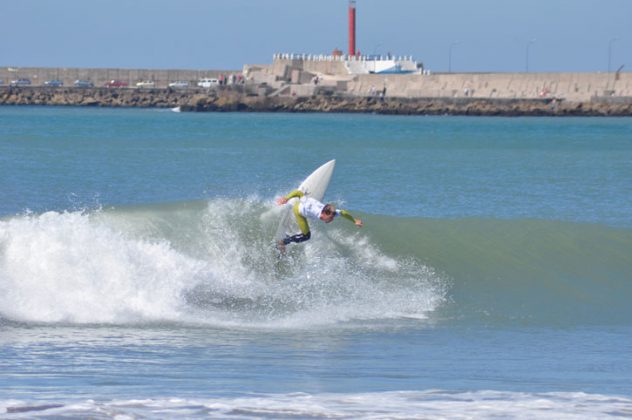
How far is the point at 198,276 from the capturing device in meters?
13.2

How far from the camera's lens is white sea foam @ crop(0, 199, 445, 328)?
1181 cm

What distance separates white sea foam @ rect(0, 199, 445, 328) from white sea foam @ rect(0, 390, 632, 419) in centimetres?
346

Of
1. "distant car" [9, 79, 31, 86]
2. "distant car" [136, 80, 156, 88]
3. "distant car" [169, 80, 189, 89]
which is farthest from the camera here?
"distant car" [136, 80, 156, 88]

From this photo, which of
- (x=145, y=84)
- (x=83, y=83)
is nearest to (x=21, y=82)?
(x=83, y=83)

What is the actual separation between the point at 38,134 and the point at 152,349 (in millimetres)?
41370

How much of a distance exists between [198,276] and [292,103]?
237 feet

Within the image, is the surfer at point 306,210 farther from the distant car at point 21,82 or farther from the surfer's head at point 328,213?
the distant car at point 21,82

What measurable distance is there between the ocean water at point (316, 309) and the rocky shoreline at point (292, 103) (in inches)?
2115

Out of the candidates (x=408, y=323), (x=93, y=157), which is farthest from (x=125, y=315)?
(x=93, y=157)

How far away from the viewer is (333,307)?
40.5 feet

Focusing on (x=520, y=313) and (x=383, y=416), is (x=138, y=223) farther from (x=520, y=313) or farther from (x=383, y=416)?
(x=383, y=416)

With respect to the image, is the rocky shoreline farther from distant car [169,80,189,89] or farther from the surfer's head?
the surfer's head

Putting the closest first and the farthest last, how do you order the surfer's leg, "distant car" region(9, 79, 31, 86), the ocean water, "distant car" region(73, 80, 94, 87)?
the ocean water < the surfer's leg < "distant car" region(73, 80, 94, 87) < "distant car" region(9, 79, 31, 86)

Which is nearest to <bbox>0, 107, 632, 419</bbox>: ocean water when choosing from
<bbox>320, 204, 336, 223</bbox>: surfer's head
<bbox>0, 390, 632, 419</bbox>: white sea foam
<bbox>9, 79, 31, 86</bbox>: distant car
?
<bbox>0, 390, 632, 419</bbox>: white sea foam
